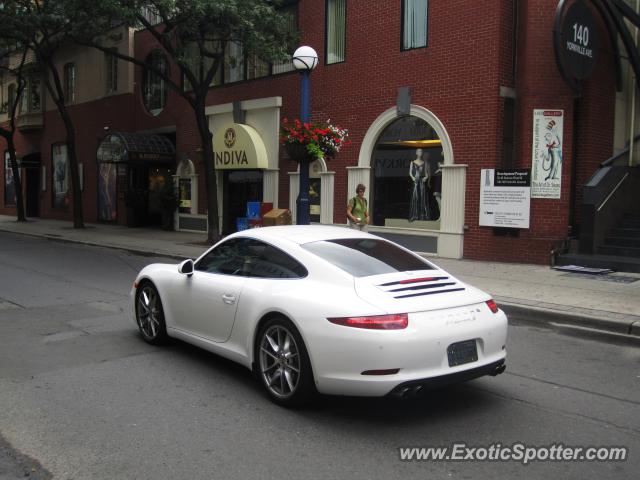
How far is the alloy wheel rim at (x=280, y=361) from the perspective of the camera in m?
4.61

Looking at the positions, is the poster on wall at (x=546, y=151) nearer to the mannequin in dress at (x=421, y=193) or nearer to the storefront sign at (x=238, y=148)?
the mannequin in dress at (x=421, y=193)

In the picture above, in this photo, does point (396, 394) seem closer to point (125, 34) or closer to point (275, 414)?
point (275, 414)

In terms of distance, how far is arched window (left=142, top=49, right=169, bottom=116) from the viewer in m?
24.2

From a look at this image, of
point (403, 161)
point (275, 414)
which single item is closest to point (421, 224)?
point (403, 161)

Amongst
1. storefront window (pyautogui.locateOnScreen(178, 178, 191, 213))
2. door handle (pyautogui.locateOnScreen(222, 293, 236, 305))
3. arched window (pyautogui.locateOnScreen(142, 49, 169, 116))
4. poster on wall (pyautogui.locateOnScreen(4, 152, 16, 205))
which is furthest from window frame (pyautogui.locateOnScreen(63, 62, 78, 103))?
door handle (pyautogui.locateOnScreen(222, 293, 236, 305))

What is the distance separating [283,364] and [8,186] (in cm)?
3764

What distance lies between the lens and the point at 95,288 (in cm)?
1061

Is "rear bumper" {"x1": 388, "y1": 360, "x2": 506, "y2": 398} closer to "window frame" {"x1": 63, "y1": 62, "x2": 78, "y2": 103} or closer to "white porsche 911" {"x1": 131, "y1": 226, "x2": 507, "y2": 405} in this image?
"white porsche 911" {"x1": 131, "y1": 226, "x2": 507, "y2": 405}

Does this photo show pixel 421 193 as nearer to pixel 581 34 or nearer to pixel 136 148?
pixel 581 34

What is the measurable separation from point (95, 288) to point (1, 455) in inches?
275

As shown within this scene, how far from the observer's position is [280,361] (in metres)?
4.70

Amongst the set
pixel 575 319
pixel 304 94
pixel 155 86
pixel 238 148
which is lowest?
pixel 575 319

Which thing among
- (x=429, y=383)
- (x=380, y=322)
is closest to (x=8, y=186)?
(x=380, y=322)
